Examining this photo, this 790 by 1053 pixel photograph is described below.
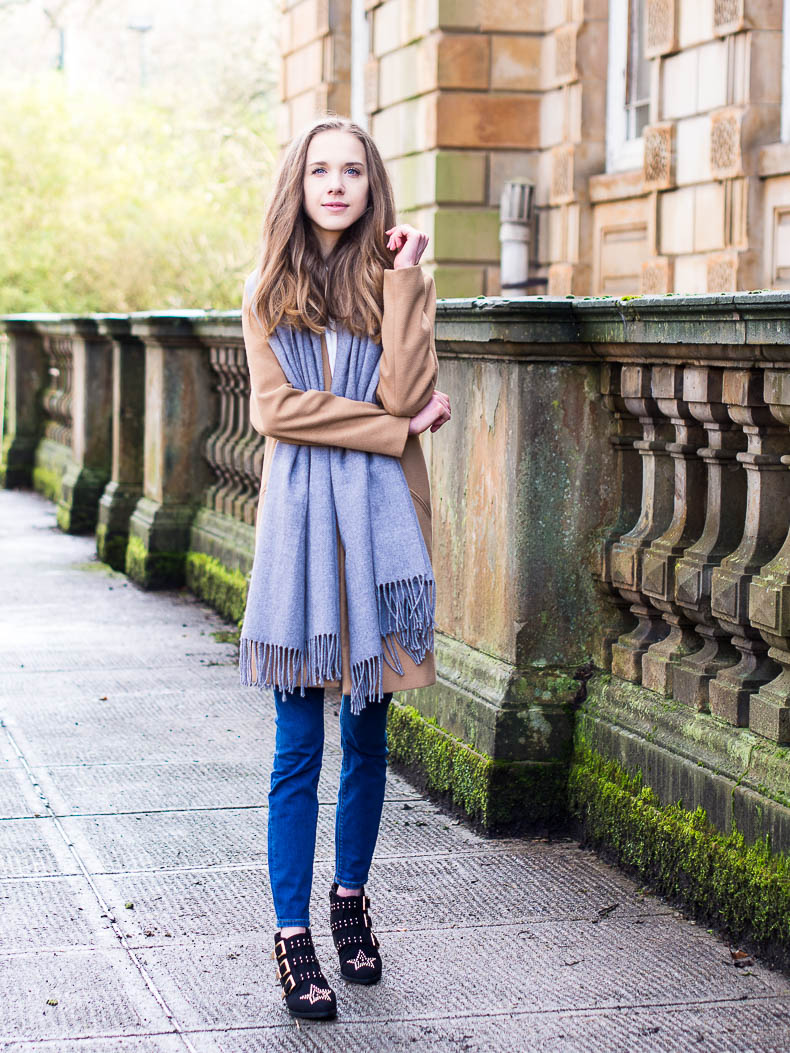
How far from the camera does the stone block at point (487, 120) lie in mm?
14281

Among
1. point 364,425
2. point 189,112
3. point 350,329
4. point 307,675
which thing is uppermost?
point 189,112

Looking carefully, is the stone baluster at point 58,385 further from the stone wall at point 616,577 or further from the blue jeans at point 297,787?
the blue jeans at point 297,787

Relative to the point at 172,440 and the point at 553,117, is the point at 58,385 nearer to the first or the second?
the point at 553,117

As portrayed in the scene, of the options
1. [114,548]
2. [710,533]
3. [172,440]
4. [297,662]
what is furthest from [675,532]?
[114,548]

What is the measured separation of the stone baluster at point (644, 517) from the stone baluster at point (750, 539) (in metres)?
0.45

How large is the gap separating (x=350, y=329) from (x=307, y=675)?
0.77 meters

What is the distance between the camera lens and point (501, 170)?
14.5 metres

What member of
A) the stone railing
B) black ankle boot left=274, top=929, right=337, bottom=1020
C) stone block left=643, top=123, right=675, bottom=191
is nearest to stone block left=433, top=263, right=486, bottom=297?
stone block left=643, top=123, right=675, bottom=191

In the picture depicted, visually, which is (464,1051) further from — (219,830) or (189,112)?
(189,112)

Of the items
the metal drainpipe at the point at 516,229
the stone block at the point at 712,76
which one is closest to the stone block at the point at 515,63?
the metal drainpipe at the point at 516,229

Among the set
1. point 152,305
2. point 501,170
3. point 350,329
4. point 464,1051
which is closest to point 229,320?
point 350,329

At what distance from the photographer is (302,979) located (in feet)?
11.1

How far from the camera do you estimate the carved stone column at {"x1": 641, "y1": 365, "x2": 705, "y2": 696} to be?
4.28m

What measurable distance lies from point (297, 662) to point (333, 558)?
0.79 feet
